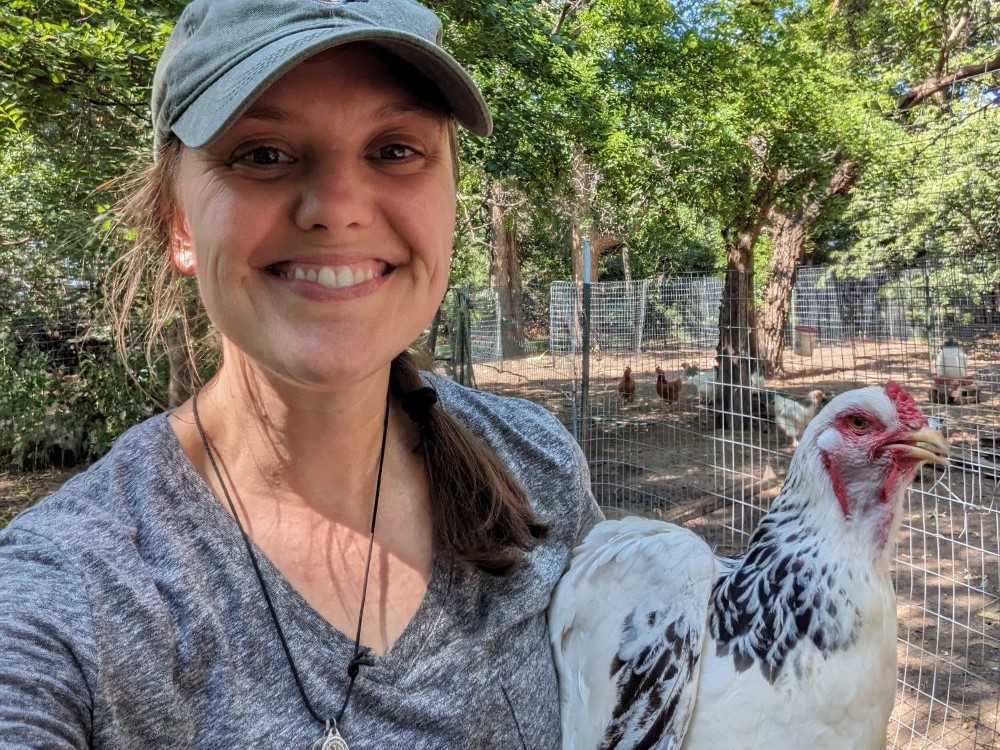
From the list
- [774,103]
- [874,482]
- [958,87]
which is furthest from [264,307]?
[958,87]

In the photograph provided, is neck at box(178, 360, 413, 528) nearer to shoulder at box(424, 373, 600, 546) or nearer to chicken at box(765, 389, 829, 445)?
shoulder at box(424, 373, 600, 546)

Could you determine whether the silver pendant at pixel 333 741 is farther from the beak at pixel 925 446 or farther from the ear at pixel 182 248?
the beak at pixel 925 446

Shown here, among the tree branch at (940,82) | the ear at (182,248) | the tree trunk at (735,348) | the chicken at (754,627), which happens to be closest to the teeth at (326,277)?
the ear at (182,248)

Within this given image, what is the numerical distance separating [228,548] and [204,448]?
8.5 inches

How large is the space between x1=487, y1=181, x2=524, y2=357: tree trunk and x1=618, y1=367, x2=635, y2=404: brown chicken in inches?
93.3

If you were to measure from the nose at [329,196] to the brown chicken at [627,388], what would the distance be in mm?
8500

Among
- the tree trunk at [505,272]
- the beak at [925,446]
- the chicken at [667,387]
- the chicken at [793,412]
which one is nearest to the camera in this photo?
the beak at [925,446]

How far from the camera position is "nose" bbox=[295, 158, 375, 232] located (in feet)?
3.57

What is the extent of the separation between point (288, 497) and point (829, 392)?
950 centimetres

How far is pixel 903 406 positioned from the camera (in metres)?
1.97

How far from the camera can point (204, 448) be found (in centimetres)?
127

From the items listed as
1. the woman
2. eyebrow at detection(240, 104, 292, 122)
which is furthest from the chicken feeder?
eyebrow at detection(240, 104, 292, 122)

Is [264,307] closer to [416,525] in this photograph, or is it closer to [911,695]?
[416,525]

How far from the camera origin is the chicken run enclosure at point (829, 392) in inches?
176
